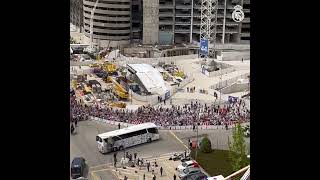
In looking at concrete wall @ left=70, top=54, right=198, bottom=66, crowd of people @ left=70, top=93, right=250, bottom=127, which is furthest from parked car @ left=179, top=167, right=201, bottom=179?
concrete wall @ left=70, top=54, right=198, bottom=66

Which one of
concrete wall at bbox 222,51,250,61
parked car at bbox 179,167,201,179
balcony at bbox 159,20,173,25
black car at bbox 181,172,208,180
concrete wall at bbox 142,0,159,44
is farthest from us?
balcony at bbox 159,20,173,25

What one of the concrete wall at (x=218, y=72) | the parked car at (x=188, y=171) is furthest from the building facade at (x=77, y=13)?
the parked car at (x=188, y=171)

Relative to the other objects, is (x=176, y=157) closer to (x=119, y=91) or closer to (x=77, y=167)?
(x=77, y=167)

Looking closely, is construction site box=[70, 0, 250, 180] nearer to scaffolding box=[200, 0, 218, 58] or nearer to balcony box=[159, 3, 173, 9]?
balcony box=[159, 3, 173, 9]

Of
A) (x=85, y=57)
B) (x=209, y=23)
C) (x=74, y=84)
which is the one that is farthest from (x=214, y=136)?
(x=209, y=23)
